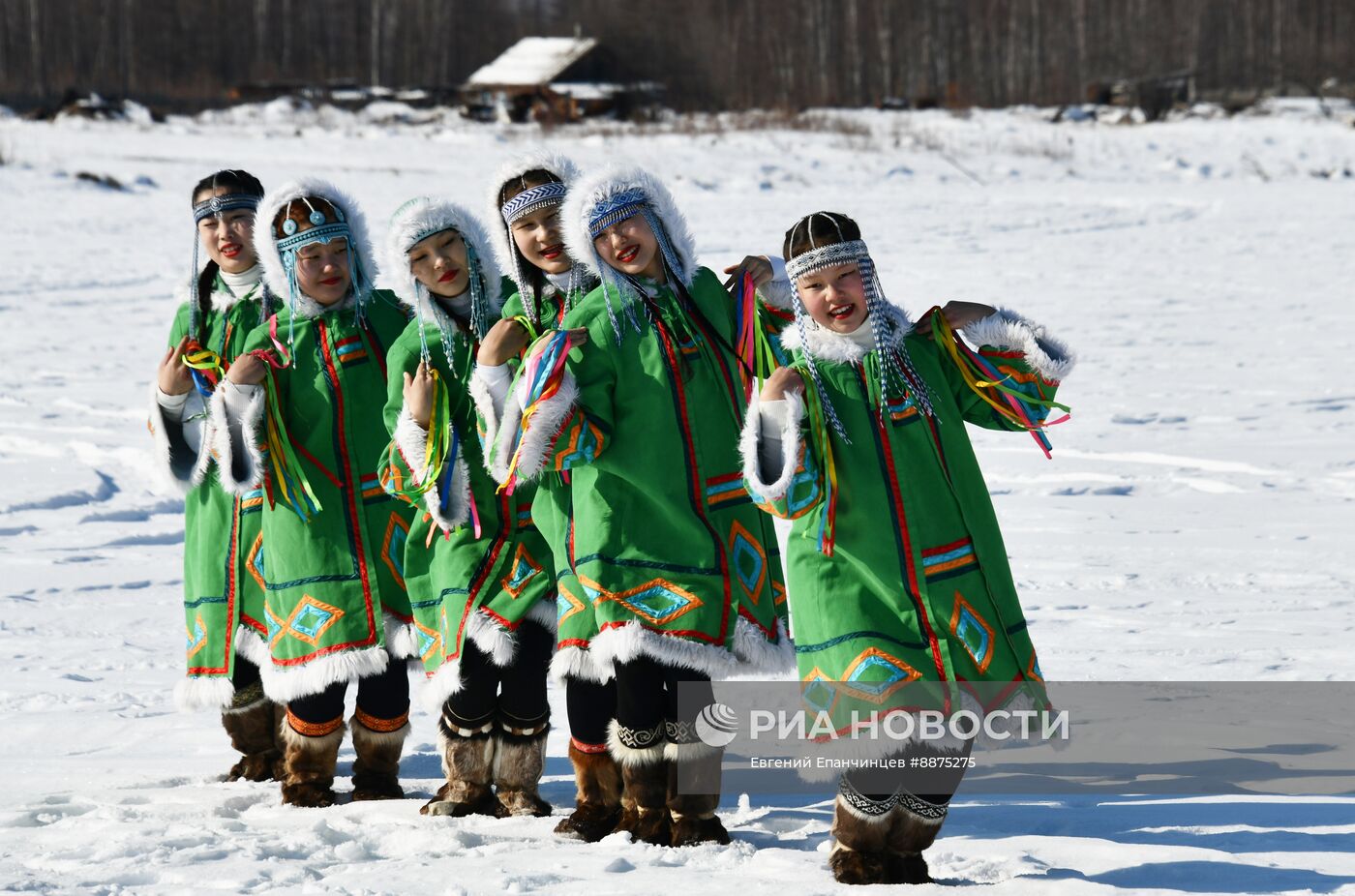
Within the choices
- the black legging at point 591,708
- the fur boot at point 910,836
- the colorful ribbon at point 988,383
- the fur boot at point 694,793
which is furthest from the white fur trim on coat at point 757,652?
the colorful ribbon at point 988,383

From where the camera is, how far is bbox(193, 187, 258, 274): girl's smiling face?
4605 millimetres

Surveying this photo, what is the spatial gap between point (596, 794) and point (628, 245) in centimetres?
132

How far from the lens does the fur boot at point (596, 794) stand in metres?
3.92

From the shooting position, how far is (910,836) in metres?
3.38

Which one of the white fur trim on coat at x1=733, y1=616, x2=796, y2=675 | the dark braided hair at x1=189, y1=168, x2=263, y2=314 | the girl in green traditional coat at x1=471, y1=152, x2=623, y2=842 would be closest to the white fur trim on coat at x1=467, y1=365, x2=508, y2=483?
the girl in green traditional coat at x1=471, y1=152, x2=623, y2=842

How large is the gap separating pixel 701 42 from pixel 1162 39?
1241cm

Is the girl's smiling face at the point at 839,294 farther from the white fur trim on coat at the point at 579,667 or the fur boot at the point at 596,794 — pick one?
the fur boot at the point at 596,794

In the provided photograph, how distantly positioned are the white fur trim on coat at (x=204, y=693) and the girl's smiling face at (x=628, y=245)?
165 cm

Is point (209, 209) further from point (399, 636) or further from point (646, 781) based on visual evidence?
point (646, 781)

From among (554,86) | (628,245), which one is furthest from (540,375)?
(554,86)

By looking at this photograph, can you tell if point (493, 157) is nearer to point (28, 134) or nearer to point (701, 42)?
point (28, 134)

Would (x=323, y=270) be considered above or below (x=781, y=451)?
above

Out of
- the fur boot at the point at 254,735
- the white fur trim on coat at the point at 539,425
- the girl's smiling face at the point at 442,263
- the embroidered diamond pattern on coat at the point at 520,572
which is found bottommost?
the fur boot at the point at 254,735

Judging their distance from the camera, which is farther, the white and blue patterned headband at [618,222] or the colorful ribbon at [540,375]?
the white and blue patterned headband at [618,222]
